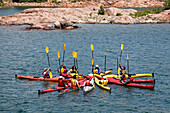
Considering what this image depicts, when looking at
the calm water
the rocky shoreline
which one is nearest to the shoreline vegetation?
the rocky shoreline

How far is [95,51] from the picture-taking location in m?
60.2

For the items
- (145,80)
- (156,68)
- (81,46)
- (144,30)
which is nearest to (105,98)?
(145,80)

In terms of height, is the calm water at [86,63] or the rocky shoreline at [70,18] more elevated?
the rocky shoreline at [70,18]

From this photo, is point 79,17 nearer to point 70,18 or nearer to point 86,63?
point 70,18

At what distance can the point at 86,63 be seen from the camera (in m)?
49.9

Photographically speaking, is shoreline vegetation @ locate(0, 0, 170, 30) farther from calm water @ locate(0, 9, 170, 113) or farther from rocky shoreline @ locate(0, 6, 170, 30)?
calm water @ locate(0, 9, 170, 113)

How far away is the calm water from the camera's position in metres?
31.7

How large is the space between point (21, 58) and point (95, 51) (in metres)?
15.4

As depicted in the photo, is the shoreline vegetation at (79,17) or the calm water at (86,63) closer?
the calm water at (86,63)

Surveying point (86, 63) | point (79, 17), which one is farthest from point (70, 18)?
point (86, 63)

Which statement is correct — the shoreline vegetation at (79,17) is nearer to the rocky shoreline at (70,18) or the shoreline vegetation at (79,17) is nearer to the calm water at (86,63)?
the rocky shoreline at (70,18)

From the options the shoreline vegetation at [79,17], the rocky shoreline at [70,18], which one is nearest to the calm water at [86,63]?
the rocky shoreline at [70,18]

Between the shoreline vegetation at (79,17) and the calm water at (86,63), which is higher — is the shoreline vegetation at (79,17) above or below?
above

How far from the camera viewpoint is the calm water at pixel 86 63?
104 ft
